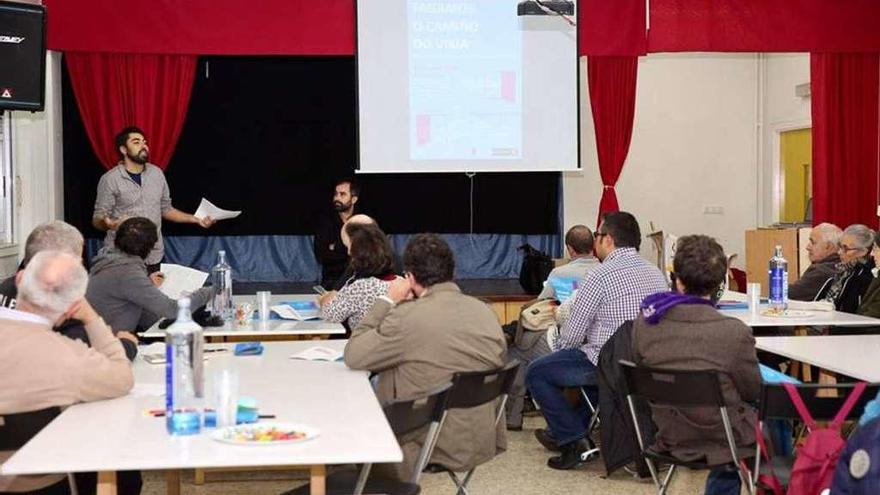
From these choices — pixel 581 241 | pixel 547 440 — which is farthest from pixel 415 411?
pixel 581 241

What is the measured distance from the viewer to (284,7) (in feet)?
27.4

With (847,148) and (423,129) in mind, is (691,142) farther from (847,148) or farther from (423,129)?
(423,129)

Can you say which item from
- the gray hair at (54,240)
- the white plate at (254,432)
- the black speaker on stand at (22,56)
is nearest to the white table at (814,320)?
the gray hair at (54,240)

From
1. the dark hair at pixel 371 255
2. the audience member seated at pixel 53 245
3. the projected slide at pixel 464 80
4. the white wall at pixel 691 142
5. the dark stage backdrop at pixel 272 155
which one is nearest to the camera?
the audience member seated at pixel 53 245

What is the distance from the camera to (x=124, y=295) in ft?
17.1

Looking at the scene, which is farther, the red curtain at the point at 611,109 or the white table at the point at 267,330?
the red curtain at the point at 611,109

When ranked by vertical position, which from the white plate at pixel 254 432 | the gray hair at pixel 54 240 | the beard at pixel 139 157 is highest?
the beard at pixel 139 157

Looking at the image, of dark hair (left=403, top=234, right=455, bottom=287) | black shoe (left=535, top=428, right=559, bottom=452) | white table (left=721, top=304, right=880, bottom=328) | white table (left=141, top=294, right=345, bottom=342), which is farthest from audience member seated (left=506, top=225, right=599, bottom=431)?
dark hair (left=403, top=234, right=455, bottom=287)

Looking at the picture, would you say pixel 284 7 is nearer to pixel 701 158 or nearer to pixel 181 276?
pixel 181 276

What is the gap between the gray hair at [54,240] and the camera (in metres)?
4.50

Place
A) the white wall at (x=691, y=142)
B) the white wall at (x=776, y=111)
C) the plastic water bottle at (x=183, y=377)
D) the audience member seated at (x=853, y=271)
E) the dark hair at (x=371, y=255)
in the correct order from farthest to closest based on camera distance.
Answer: the white wall at (x=691, y=142)
the white wall at (x=776, y=111)
the audience member seated at (x=853, y=271)
the dark hair at (x=371, y=255)
the plastic water bottle at (x=183, y=377)

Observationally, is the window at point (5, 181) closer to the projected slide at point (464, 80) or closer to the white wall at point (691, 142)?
the projected slide at point (464, 80)

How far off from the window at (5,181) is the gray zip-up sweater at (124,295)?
278 centimetres

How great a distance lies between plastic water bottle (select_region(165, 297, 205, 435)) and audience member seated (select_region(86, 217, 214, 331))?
204 centimetres
